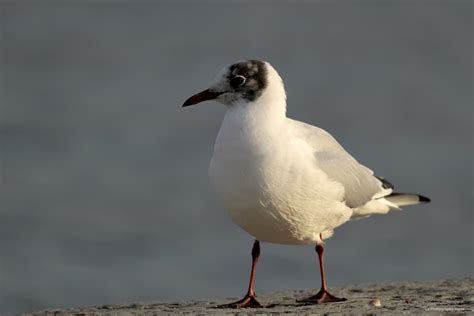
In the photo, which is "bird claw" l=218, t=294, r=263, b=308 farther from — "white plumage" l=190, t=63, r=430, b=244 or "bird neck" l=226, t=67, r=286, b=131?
"bird neck" l=226, t=67, r=286, b=131

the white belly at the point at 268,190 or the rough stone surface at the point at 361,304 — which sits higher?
the white belly at the point at 268,190

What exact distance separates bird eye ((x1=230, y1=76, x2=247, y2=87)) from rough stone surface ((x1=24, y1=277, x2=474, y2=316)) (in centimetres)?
166

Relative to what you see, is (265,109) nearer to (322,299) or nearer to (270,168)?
(270,168)

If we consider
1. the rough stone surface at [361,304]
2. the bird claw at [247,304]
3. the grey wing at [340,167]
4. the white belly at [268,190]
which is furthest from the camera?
the grey wing at [340,167]

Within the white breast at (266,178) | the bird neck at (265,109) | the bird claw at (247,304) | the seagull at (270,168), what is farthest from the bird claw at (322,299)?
the bird neck at (265,109)

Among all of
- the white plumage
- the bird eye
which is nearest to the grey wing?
the white plumage

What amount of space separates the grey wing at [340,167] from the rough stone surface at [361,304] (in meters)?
0.77

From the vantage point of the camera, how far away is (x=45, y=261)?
42.4 feet

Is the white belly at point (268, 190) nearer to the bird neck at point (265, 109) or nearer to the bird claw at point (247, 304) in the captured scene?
the bird neck at point (265, 109)

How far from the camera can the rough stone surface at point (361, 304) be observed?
293 inches

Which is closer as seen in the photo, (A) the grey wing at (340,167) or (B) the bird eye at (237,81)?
(B) the bird eye at (237,81)

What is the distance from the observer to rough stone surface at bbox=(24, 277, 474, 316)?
293 inches

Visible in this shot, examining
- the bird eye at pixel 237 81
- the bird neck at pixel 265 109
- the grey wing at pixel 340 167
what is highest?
the bird eye at pixel 237 81

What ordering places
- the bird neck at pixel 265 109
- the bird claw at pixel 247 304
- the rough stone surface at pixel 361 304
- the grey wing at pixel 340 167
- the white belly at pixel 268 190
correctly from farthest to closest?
1. the grey wing at pixel 340 167
2. the bird claw at pixel 247 304
3. the bird neck at pixel 265 109
4. the white belly at pixel 268 190
5. the rough stone surface at pixel 361 304
